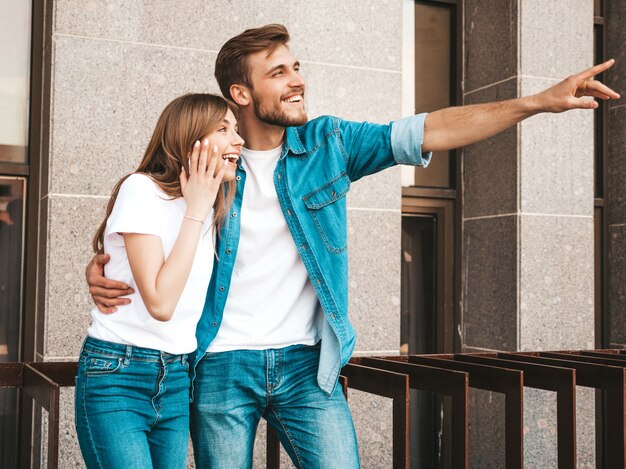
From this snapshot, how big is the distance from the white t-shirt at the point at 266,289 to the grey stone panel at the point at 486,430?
2.89m

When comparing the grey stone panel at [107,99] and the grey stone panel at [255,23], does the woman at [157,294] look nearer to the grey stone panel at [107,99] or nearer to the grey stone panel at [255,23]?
the grey stone panel at [107,99]

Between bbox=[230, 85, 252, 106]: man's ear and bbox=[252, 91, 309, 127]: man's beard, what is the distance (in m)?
0.05

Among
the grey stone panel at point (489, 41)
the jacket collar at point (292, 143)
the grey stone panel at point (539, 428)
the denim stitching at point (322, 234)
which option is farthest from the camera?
the grey stone panel at point (489, 41)

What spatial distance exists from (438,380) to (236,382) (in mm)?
742

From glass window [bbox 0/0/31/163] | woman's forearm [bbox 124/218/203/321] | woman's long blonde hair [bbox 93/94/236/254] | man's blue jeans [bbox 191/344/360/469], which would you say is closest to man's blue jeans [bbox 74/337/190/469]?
woman's forearm [bbox 124/218/203/321]

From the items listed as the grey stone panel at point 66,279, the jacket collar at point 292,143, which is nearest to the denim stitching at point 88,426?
the jacket collar at point 292,143

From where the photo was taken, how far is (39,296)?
4316 mm

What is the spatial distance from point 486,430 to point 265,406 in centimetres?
302

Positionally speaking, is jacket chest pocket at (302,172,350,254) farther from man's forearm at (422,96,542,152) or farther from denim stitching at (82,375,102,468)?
denim stitching at (82,375,102,468)

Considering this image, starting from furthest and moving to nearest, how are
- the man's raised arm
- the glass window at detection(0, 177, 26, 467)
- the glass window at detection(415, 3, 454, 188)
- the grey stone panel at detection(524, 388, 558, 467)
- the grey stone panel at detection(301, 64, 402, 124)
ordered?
the glass window at detection(415, 3, 454, 188) < the grey stone panel at detection(524, 388, 558, 467) < the grey stone panel at detection(301, 64, 402, 124) < the glass window at detection(0, 177, 26, 467) < the man's raised arm

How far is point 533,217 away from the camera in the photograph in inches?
208

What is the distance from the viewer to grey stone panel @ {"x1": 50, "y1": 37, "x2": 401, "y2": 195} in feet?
13.6

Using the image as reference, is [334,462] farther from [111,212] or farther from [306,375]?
[111,212]

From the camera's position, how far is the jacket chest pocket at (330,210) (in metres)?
2.74
